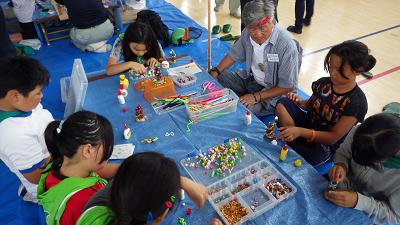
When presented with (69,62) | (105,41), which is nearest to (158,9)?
(105,41)

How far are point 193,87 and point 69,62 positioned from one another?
8.31 ft

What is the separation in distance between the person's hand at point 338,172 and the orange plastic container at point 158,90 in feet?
4.13

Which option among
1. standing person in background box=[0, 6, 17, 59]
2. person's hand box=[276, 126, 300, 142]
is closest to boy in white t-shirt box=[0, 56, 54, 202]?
person's hand box=[276, 126, 300, 142]

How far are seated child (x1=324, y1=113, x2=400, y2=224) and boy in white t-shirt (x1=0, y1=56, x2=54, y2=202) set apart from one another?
5.20ft

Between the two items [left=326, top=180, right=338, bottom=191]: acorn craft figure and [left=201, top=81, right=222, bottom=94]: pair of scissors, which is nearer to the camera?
[left=326, top=180, right=338, bottom=191]: acorn craft figure

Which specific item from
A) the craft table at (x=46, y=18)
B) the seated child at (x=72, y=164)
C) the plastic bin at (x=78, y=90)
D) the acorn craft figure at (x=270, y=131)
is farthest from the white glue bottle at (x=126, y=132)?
the craft table at (x=46, y=18)

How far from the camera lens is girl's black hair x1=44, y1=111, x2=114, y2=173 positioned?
1.08 m

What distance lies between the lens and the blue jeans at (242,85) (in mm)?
2321

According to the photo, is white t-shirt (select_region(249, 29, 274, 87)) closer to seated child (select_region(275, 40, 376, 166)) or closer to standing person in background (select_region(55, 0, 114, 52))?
seated child (select_region(275, 40, 376, 166))

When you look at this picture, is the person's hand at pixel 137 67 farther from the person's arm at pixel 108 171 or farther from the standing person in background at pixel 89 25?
the standing person in background at pixel 89 25

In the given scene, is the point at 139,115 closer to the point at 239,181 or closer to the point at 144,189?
the point at 239,181

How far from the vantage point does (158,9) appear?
17.0 feet

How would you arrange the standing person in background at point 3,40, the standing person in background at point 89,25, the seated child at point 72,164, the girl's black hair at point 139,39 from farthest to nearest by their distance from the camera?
the standing person in background at point 89,25 → the standing person in background at point 3,40 → the girl's black hair at point 139,39 → the seated child at point 72,164

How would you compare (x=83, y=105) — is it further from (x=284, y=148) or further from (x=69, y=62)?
(x=69, y=62)
